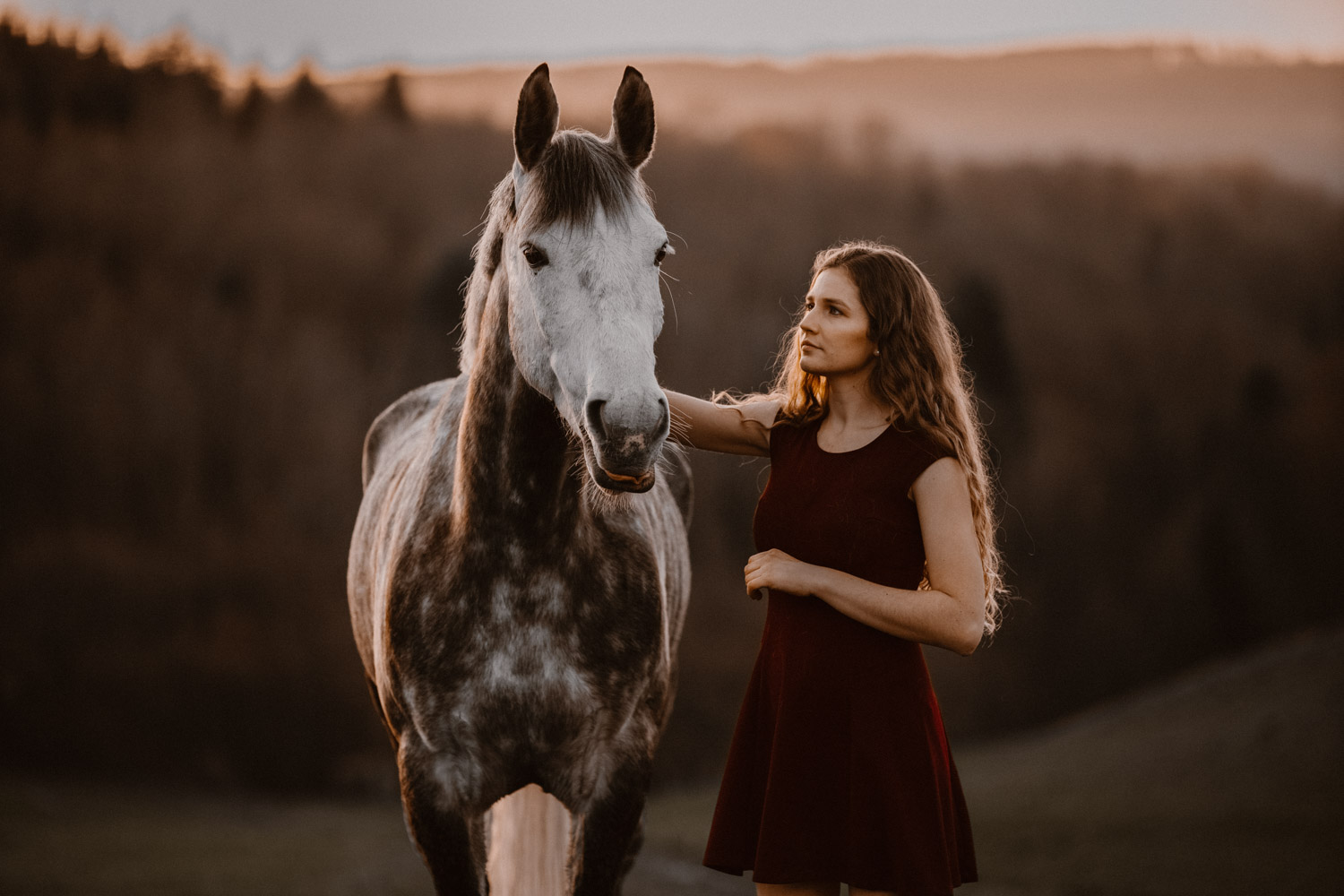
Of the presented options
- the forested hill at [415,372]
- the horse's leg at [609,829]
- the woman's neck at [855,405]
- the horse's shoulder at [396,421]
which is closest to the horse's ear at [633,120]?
the woman's neck at [855,405]

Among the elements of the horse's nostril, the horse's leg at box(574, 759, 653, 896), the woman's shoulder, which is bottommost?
the horse's leg at box(574, 759, 653, 896)

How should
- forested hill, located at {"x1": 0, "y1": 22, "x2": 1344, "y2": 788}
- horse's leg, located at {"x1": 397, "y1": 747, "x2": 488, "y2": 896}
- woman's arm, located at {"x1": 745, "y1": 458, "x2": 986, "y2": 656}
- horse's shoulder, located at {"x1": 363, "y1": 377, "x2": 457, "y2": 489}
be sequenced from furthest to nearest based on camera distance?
forested hill, located at {"x1": 0, "y1": 22, "x2": 1344, "y2": 788} < horse's shoulder, located at {"x1": 363, "y1": 377, "x2": 457, "y2": 489} < horse's leg, located at {"x1": 397, "y1": 747, "x2": 488, "y2": 896} < woman's arm, located at {"x1": 745, "y1": 458, "x2": 986, "y2": 656}

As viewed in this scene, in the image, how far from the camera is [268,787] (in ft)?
20.0

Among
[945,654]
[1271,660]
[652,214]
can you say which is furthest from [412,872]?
[1271,660]

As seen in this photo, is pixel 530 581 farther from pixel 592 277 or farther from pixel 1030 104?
pixel 1030 104

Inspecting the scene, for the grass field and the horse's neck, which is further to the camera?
the grass field

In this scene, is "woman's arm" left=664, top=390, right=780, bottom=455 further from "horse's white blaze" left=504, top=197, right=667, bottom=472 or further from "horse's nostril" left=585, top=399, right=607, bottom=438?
"horse's nostril" left=585, top=399, right=607, bottom=438

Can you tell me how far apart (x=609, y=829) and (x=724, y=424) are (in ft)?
2.62

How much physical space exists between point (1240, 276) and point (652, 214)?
6.46m

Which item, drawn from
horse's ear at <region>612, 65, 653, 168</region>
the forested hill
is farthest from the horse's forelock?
the forested hill

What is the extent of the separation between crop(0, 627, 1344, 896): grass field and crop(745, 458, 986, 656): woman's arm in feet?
11.2

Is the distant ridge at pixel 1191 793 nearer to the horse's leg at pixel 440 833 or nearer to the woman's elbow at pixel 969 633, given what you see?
the horse's leg at pixel 440 833

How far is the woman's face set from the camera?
1470 millimetres

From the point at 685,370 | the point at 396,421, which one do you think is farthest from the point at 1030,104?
the point at 396,421
